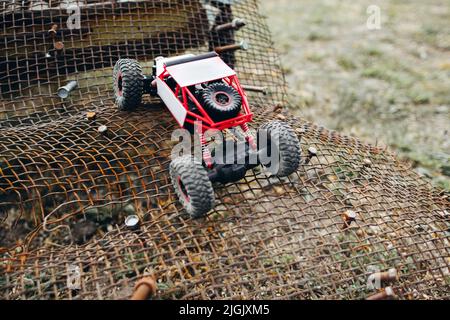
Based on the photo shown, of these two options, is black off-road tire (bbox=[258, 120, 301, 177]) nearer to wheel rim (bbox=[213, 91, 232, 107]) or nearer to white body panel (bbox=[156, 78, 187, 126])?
wheel rim (bbox=[213, 91, 232, 107])

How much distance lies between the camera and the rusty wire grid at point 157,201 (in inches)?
117

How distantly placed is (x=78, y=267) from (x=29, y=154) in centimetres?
117

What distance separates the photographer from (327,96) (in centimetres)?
666

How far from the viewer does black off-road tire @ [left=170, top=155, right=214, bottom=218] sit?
2.83m

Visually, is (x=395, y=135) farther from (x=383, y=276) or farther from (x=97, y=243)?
(x=97, y=243)

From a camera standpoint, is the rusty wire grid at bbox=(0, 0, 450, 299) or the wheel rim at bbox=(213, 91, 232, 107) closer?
the rusty wire grid at bbox=(0, 0, 450, 299)

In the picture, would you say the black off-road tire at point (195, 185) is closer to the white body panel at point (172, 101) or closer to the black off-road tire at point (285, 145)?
the white body panel at point (172, 101)

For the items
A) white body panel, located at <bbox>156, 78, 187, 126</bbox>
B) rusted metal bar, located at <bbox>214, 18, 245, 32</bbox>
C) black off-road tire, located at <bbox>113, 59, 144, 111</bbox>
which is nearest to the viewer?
white body panel, located at <bbox>156, 78, 187, 126</bbox>

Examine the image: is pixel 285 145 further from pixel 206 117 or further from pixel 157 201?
pixel 157 201

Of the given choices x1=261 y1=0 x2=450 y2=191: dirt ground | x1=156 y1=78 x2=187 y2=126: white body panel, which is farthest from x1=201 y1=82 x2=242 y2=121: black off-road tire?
x1=261 y1=0 x2=450 y2=191: dirt ground

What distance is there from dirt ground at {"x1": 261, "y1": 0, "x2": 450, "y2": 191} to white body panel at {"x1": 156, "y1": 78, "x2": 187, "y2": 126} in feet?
7.29

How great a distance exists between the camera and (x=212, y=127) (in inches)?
123

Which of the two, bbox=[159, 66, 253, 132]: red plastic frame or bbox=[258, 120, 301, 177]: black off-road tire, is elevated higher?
bbox=[159, 66, 253, 132]: red plastic frame

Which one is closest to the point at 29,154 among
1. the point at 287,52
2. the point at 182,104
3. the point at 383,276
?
the point at 182,104
